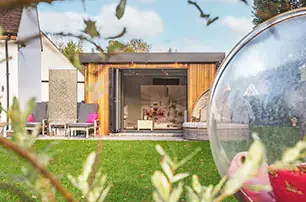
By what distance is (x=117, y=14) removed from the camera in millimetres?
660

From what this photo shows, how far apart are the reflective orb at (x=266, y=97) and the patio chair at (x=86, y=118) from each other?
1037cm

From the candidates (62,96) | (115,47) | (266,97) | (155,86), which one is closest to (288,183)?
(266,97)

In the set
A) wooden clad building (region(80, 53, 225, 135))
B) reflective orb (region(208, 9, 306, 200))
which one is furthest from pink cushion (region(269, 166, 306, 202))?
wooden clad building (region(80, 53, 225, 135))

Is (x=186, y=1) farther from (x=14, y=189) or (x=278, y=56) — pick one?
(x=278, y=56)

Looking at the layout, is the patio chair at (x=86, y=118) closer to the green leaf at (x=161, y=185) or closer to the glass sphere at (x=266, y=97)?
the glass sphere at (x=266, y=97)

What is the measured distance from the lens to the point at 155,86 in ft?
64.5

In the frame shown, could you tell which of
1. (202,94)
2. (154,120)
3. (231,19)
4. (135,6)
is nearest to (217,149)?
(231,19)

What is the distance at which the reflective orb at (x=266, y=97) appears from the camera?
337 cm

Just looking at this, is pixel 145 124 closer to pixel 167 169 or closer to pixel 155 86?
pixel 155 86

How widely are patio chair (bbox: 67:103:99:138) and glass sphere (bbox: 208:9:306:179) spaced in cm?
1036

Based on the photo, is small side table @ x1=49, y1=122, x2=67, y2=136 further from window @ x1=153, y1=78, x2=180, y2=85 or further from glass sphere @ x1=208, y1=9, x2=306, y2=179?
glass sphere @ x1=208, y1=9, x2=306, y2=179

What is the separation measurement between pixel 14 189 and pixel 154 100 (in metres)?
19.1

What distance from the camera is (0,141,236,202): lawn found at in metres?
5.66

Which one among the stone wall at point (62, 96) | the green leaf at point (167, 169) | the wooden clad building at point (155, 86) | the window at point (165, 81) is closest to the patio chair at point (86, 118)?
the stone wall at point (62, 96)
